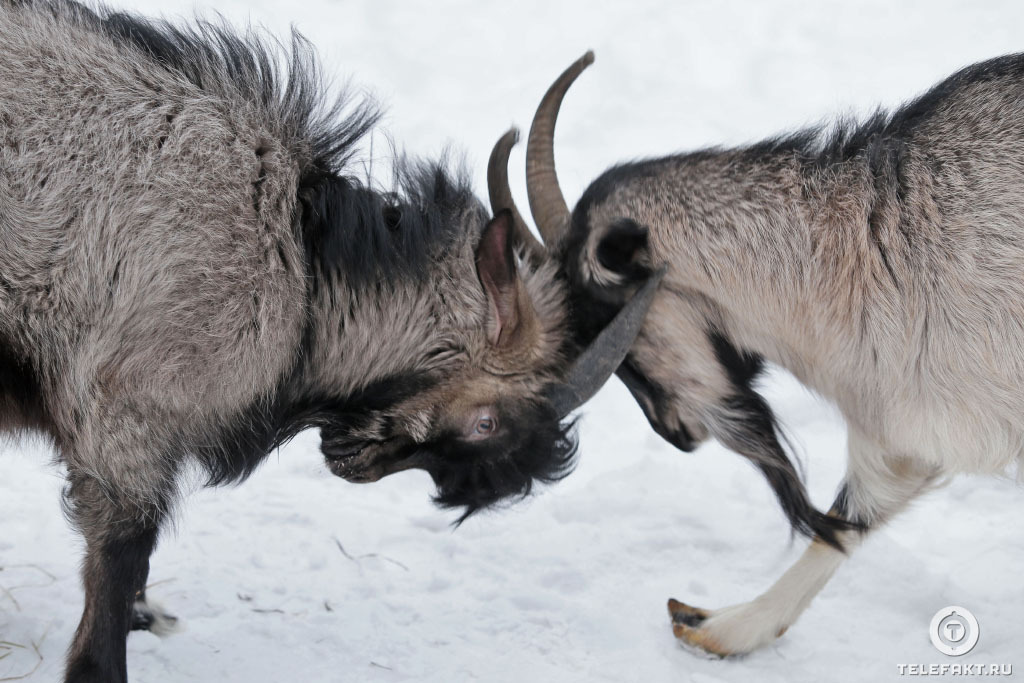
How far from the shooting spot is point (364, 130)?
3.49 metres

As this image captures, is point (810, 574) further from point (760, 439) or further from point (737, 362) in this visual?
point (737, 362)

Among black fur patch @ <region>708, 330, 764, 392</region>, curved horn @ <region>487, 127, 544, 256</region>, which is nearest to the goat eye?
curved horn @ <region>487, 127, 544, 256</region>

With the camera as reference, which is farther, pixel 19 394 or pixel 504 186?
pixel 504 186

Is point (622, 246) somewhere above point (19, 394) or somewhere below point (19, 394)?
above

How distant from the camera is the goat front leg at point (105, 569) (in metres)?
3.19

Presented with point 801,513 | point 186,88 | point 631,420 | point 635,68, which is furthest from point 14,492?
point 635,68

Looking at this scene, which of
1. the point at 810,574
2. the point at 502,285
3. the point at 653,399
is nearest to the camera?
the point at 502,285

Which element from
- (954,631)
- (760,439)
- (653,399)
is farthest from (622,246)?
(954,631)

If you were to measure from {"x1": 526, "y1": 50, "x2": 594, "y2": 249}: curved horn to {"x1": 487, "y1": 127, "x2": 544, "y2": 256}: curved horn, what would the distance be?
60 millimetres

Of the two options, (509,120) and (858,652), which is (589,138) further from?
(858,652)

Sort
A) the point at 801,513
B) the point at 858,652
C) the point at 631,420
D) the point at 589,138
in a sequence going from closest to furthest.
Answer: the point at 801,513
the point at 858,652
the point at 631,420
the point at 589,138

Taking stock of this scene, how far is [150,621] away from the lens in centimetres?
396

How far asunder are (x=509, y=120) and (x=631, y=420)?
2.98 metres

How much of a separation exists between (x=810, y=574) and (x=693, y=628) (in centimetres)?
49
